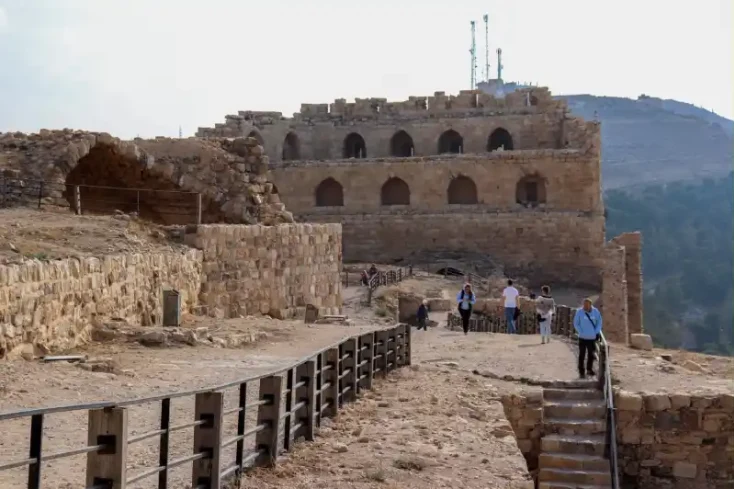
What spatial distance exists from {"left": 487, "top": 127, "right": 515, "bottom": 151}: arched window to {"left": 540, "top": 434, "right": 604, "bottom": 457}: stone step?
30.1m

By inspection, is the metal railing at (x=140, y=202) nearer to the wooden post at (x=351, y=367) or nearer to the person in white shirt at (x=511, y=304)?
the person in white shirt at (x=511, y=304)

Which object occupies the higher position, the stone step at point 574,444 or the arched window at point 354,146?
the arched window at point 354,146

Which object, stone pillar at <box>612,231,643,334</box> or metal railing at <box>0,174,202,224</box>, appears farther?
stone pillar at <box>612,231,643,334</box>

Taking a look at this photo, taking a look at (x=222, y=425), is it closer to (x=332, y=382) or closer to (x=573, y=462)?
(x=332, y=382)

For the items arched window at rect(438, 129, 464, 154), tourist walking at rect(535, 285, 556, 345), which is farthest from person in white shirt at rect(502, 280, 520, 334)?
arched window at rect(438, 129, 464, 154)

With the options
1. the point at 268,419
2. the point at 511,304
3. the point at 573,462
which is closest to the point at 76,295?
the point at 268,419

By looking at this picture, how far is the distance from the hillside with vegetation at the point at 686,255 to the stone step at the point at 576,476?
48.3 metres

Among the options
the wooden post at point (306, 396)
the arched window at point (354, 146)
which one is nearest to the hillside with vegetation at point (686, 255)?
the arched window at point (354, 146)

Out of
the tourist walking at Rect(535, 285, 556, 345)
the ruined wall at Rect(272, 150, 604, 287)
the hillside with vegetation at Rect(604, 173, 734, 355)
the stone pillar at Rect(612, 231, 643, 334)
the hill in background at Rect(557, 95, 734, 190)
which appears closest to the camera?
the tourist walking at Rect(535, 285, 556, 345)

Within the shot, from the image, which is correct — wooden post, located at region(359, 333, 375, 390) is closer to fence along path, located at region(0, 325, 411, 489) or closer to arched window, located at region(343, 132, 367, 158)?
fence along path, located at region(0, 325, 411, 489)

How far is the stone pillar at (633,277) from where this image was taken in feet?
96.7

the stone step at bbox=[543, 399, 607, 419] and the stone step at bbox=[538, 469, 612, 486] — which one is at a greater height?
the stone step at bbox=[543, 399, 607, 419]

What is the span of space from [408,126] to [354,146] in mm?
3196

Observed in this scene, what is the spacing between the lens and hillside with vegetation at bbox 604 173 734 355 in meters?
65.6
